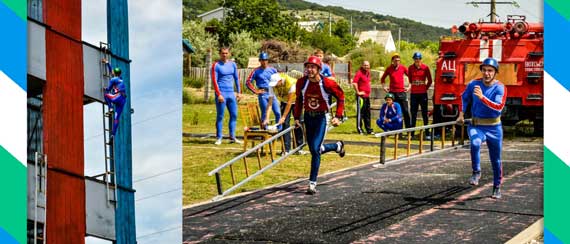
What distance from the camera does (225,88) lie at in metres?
7.88

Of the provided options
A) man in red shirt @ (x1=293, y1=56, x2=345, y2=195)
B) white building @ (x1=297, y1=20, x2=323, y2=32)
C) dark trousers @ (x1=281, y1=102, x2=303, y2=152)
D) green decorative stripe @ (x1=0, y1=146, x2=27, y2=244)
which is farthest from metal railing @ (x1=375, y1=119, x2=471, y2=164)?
green decorative stripe @ (x1=0, y1=146, x2=27, y2=244)

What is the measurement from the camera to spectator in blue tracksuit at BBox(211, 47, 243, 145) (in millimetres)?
7703

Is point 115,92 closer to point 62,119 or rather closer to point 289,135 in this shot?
point 62,119

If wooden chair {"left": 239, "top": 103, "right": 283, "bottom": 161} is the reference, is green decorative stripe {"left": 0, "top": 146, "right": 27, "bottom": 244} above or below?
below

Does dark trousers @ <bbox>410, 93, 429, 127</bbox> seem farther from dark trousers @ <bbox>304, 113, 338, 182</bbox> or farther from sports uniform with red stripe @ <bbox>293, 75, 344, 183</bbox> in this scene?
dark trousers @ <bbox>304, 113, 338, 182</bbox>

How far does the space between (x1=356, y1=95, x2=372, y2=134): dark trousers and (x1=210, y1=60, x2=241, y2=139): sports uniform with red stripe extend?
695mm

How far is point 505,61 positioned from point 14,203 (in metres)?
2.55

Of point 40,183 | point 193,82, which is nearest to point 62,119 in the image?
point 40,183

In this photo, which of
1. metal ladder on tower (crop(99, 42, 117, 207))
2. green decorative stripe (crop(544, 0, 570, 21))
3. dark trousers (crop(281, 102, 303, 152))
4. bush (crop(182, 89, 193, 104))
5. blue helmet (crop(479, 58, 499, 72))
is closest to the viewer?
green decorative stripe (crop(544, 0, 570, 21))

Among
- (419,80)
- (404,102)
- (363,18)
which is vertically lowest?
(404,102)

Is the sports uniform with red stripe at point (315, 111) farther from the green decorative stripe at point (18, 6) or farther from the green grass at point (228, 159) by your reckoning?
the green decorative stripe at point (18, 6)

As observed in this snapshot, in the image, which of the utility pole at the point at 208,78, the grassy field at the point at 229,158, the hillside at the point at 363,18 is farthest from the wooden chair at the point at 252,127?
the hillside at the point at 363,18

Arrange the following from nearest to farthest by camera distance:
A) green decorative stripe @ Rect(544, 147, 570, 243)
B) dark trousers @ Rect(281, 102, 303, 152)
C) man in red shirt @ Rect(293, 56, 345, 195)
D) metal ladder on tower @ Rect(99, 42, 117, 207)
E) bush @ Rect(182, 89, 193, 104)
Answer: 1. green decorative stripe @ Rect(544, 147, 570, 243)
2. metal ladder on tower @ Rect(99, 42, 117, 207)
3. bush @ Rect(182, 89, 193, 104)
4. man in red shirt @ Rect(293, 56, 345, 195)
5. dark trousers @ Rect(281, 102, 303, 152)

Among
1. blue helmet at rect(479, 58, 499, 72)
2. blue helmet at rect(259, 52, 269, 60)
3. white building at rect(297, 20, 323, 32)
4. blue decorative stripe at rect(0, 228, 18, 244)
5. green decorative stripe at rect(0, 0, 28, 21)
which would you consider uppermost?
green decorative stripe at rect(0, 0, 28, 21)
